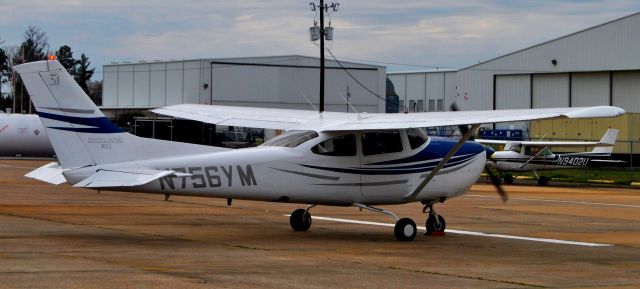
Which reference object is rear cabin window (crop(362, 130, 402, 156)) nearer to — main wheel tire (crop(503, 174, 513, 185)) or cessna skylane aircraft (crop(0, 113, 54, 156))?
main wheel tire (crop(503, 174, 513, 185))

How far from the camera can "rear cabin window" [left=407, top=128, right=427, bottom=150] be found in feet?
60.6

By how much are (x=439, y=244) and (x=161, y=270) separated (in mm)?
6329

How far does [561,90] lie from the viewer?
6856cm

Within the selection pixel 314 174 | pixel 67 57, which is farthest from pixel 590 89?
pixel 67 57

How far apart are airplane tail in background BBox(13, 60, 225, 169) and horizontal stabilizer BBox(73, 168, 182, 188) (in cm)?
44

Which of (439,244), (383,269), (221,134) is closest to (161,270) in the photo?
(383,269)

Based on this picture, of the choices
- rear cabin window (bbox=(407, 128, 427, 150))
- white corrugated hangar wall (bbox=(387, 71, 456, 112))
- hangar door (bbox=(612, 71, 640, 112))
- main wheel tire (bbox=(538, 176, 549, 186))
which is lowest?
main wheel tire (bbox=(538, 176, 549, 186))

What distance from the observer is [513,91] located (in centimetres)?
7138

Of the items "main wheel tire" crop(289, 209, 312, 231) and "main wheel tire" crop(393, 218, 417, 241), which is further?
"main wheel tire" crop(289, 209, 312, 231)

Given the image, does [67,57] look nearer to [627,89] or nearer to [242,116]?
[627,89]

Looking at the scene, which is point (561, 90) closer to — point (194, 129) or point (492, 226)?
point (194, 129)

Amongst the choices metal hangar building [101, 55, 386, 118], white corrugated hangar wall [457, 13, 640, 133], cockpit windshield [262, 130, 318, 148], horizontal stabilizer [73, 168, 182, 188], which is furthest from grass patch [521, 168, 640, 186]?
horizontal stabilizer [73, 168, 182, 188]

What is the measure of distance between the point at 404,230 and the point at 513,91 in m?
54.8

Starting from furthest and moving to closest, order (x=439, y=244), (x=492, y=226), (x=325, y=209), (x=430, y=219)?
(x=325, y=209)
(x=492, y=226)
(x=430, y=219)
(x=439, y=244)
